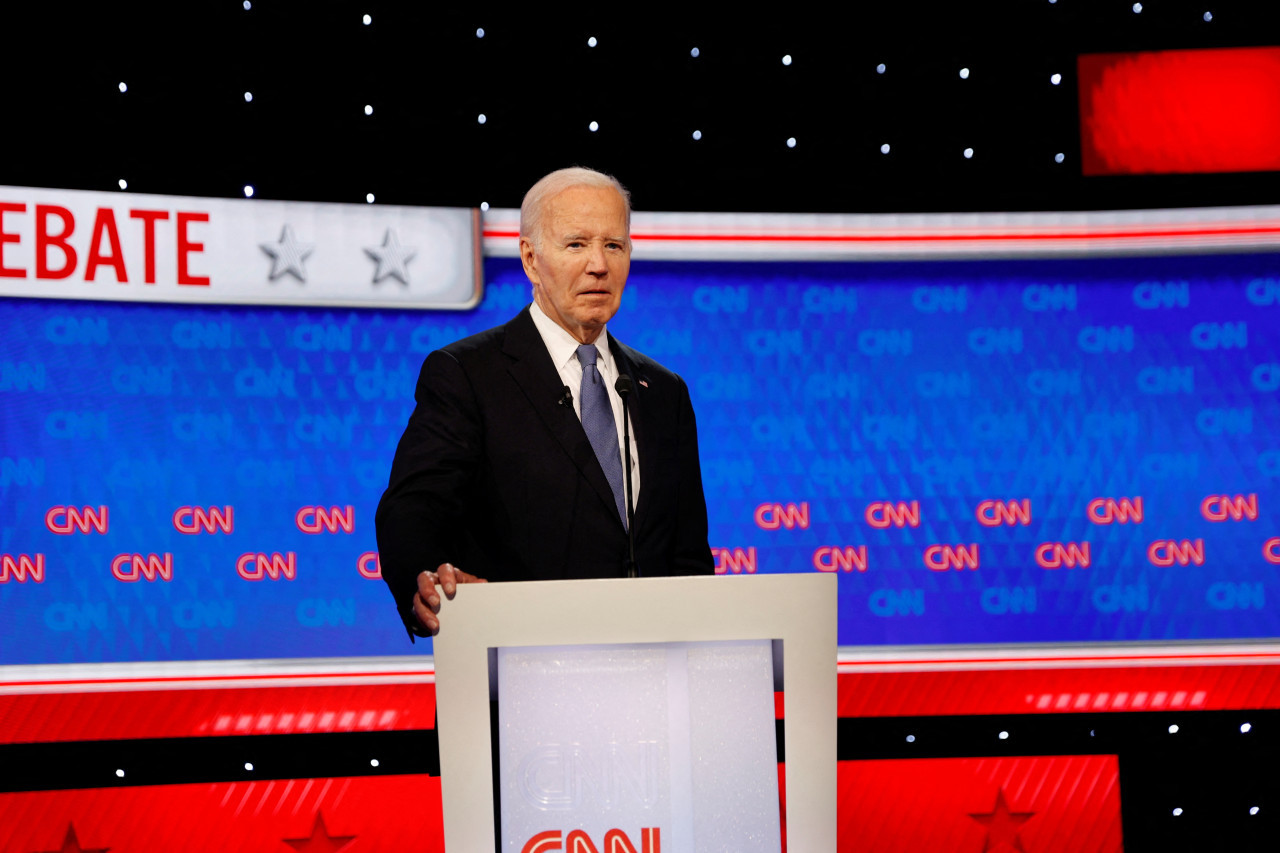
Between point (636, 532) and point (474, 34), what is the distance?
1.89 metres

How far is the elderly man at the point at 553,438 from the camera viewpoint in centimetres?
150

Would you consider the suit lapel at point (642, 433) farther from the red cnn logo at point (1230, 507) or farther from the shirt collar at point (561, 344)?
the red cnn logo at point (1230, 507)

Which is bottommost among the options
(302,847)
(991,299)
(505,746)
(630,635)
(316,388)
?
(302,847)

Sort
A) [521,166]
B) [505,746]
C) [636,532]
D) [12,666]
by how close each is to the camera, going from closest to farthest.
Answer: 1. [505,746]
2. [636,532]
3. [12,666]
4. [521,166]

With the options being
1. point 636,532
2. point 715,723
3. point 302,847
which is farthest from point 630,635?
point 302,847

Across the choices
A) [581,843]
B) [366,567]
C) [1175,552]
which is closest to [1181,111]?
[1175,552]

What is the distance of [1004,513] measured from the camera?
2.95 m

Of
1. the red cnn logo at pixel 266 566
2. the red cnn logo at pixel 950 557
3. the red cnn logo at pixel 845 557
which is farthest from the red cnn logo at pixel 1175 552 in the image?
the red cnn logo at pixel 266 566

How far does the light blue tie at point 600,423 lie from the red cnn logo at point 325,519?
54.4 inches

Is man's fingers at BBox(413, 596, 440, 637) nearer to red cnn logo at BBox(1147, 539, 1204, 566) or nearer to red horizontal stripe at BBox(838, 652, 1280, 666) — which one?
red horizontal stripe at BBox(838, 652, 1280, 666)

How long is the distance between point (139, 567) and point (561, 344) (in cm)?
164

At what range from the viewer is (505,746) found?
1.08 meters

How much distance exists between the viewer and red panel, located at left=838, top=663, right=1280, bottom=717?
2924 millimetres

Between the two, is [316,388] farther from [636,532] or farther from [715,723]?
[715,723]
